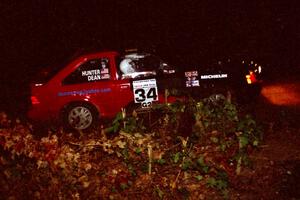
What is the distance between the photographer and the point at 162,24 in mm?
15539

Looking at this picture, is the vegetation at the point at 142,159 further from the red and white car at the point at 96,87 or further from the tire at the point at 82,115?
the tire at the point at 82,115

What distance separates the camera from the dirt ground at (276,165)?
17.8 ft

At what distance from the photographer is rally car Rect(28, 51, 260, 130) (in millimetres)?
8984

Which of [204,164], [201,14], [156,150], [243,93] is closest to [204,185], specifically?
[204,164]

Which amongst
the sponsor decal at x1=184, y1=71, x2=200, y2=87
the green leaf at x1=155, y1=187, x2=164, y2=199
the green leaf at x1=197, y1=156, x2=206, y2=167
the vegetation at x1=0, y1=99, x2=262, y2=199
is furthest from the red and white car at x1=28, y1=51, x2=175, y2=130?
the green leaf at x1=155, y1=187, x2=164, y2=199

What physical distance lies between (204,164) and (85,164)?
4.80ft

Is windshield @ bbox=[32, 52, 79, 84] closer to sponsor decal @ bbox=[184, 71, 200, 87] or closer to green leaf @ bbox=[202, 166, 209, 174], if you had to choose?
sponsor decal @ bbox=[184, 71, 200, 87]

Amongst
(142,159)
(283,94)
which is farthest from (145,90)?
(283,94)

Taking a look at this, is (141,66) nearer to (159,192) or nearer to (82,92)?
(82,92)

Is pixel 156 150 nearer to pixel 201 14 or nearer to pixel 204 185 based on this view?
pixel 204 185

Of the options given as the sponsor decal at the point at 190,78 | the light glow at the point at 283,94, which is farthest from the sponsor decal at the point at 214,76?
the light glow at the point at 283,94

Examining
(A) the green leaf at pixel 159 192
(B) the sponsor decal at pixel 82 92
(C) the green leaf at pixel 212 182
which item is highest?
(B) the sponsor decal at pixel 82 92

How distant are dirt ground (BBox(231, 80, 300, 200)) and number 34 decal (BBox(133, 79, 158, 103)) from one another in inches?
89.8

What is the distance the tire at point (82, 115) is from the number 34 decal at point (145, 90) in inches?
40.7
